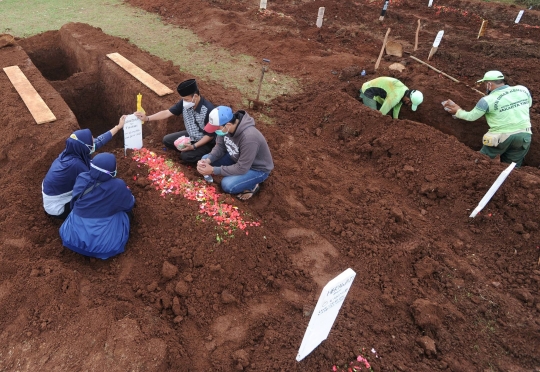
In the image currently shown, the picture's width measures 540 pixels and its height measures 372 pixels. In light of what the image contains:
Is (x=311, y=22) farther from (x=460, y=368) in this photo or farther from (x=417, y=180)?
(x=460, y=368)

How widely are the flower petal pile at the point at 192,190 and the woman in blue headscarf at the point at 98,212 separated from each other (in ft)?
2.09

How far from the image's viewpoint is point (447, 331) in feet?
11.1

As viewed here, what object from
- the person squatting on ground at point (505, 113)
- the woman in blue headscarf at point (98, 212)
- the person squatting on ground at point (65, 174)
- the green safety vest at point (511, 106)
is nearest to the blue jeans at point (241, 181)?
the woman in blue headscarf at point (98, 212)

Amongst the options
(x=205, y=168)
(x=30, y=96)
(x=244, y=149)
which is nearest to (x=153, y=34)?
(x=30, y=96)

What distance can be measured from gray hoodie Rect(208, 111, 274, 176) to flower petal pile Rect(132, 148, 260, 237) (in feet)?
1.12

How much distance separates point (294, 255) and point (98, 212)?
230 centimetres

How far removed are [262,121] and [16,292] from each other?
4793mm

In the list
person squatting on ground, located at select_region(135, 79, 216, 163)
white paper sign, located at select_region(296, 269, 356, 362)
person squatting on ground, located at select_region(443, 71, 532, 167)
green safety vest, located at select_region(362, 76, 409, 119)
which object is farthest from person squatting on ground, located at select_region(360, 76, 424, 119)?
white paper sign, located at select_region(296, 269, 356, 362)

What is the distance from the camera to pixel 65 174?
12.4 ft

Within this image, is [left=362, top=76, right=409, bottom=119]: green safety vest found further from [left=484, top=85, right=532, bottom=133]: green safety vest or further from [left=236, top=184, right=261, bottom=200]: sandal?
[left=236, top=184, right=261, bottom=200]: sandal

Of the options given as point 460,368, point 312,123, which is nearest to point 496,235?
point 460,368

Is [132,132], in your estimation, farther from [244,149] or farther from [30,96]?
[30,96]

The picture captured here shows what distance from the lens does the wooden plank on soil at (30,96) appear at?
5293mm

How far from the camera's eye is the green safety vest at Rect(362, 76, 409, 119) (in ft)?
21.5
